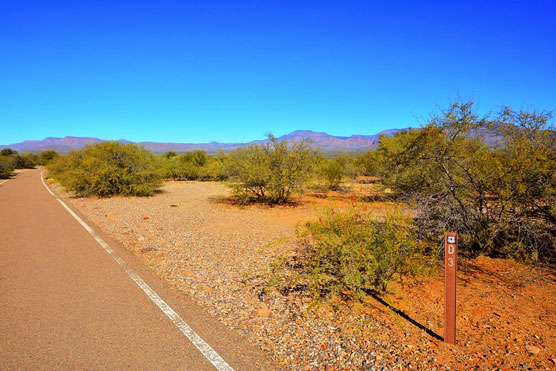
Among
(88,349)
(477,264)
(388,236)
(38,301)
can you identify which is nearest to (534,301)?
(477,264)

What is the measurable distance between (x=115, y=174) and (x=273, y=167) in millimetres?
9905

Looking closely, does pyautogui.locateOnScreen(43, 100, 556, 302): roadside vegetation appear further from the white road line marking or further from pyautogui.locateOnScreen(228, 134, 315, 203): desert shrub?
pyautogui.locateOnScreen(228, 134, 315, 203): desert shrub

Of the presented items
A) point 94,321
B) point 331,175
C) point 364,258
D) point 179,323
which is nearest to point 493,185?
point 364,258

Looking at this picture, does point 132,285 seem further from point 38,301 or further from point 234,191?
point 234,191

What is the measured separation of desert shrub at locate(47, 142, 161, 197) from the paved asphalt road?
1200 cm

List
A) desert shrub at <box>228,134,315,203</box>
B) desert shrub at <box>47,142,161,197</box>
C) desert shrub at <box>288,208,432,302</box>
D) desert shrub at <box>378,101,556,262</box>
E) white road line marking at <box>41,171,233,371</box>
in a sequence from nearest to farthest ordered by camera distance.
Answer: white road line marking at <box>41,171,233,371</box> < desert shrub at <box>288,208,432,302</box> < desert shrub at <box>378,101,556,262</box> < desert shrub at <box>228,134,315,203</box> < desert shrub at <box>47,142,161,197</box>

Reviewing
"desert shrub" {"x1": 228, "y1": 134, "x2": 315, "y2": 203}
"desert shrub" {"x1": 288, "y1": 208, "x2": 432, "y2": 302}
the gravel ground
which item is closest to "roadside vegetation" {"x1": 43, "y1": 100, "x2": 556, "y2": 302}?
"desert shrub" {"x1": 288, "y1": 208, "x2": 432, "y2": 302}

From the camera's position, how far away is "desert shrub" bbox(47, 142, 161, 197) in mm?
18922

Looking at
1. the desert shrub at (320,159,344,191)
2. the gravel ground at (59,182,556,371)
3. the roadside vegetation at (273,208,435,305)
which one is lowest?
the gravel ground at (59,182,556,371)

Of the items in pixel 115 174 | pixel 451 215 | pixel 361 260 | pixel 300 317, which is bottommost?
pixel 300 317

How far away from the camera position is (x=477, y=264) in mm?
6199

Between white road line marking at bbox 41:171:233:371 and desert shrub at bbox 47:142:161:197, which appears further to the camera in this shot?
desert shrub at bbox 47:142:161:197

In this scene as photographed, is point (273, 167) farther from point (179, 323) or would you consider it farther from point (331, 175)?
point (179, 323)

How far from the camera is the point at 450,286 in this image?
377 centimetres
